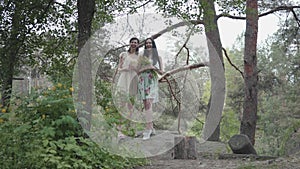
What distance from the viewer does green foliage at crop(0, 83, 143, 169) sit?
12.1 ft

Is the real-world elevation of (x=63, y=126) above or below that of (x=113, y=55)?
below

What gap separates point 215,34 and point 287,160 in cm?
589

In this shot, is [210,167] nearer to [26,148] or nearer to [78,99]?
[78,99]

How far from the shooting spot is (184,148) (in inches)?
237

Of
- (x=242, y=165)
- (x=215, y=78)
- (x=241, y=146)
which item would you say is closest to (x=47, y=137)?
(x=242, y=165)

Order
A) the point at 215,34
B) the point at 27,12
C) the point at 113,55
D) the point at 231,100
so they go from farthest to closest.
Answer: the point at 231,100, the point at 215,34, the point at 113,55, the point at 27,12

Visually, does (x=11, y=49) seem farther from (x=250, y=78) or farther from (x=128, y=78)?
(x=250, y=78)

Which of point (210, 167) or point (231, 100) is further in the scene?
point (231, 100)

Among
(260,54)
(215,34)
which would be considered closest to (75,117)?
(215,34)

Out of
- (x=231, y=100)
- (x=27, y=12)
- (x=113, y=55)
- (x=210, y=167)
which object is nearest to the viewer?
(x=210, y=167)

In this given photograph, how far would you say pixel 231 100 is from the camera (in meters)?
23.5

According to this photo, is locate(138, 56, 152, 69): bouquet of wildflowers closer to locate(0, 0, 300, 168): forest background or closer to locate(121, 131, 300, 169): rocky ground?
locate(0, 0, 300, 168): forest background

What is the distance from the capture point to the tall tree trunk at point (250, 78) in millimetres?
8797

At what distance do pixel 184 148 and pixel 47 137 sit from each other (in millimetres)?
2587
